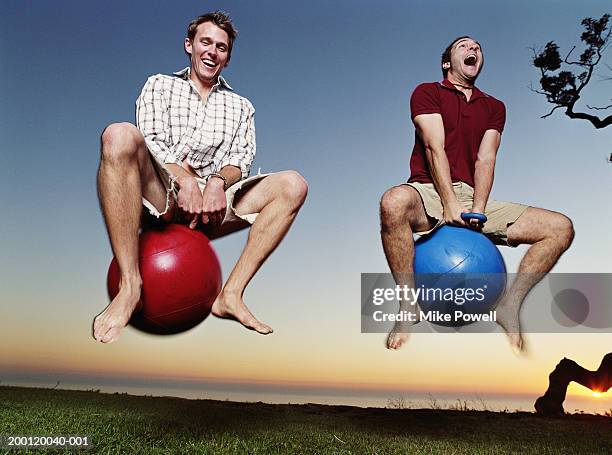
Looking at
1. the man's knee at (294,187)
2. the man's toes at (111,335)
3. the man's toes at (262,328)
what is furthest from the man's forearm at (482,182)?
the man's toes at (111,335)

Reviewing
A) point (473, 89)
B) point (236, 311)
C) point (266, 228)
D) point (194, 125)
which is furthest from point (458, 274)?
point (194, 125)

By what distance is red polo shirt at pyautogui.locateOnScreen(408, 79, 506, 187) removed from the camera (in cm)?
449

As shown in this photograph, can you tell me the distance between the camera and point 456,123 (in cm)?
457

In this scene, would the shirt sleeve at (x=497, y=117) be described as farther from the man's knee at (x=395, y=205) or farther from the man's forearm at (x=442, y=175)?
the man's knee at (x=395, y=205)

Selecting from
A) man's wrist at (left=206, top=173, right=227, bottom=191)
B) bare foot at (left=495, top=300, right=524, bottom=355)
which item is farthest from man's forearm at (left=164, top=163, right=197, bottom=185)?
bare foot at (left=495, top=300, right=524, bottom=355)

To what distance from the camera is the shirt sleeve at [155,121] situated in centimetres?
412

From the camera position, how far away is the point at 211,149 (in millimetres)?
4344

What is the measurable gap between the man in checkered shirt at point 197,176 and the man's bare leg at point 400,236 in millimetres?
548

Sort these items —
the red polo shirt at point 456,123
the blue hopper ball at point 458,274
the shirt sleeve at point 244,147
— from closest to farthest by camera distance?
the blue hopper ball at point 458,274, the shirt sleeve at point 244,147, the red polo shirt at point 456,123

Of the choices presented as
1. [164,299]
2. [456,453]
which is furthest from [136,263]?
[456,453]

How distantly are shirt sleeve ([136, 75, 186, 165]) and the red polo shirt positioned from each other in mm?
1561

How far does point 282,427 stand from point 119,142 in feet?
15.2

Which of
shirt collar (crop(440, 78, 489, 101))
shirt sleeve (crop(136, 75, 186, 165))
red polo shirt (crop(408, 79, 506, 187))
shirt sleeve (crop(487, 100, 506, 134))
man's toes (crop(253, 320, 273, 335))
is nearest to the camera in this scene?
man's toes (crop(253, 320, 273, 335))

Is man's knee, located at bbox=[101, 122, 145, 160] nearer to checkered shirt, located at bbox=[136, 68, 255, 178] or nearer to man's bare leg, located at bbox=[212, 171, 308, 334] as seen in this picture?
checkered shirt, located at bbox=[136, 68, 255, 178]
